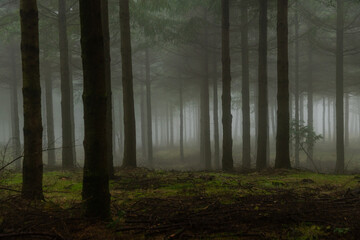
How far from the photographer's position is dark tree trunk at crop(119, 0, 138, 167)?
414 inches

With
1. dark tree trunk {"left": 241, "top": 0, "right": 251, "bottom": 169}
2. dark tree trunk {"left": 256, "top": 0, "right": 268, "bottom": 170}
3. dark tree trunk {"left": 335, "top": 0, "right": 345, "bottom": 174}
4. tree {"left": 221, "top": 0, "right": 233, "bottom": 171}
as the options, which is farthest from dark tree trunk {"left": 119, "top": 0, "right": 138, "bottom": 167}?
dark tree trunk {"left": 335, "top": 0, "right": 345, "bottom": 174}

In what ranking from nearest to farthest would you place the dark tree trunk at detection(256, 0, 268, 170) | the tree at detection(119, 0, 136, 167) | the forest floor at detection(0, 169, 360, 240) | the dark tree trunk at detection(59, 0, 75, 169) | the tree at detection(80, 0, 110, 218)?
the forest floor at detection(0, 169, 360, 240) < the tree at detection(80, 0, 110, 218) < the tree at detection(119, 0, 136, 167) < the dark tree trunk at detection(256, 0, 268, 170) < the dark tree trunk at detection(59, 0, 75, 169)

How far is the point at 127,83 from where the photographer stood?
10.9 m

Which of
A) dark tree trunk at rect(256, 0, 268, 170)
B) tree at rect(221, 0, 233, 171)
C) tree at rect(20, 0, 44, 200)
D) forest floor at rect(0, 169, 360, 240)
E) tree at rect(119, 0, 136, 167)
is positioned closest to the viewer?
forest floor at rect(0, 169, 360, 240)

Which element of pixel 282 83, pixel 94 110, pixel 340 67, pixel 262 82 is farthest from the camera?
pixel 340 67

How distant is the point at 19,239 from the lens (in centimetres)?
337

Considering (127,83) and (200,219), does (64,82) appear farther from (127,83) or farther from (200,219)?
(200,219)

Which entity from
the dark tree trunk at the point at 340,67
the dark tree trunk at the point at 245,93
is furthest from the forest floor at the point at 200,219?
the dark tree trunk at the point at 340,67

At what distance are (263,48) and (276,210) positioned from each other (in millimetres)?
9338

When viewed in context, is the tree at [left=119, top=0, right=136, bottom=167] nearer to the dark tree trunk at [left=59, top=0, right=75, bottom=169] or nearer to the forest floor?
the dark tree trunk at [left=59, top=0, right=75, bottom=169]

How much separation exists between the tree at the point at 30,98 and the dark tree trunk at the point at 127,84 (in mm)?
5218

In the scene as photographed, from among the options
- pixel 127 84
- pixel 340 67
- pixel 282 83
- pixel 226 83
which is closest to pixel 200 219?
pixel 282 83

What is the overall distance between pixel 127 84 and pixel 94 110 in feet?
23.3

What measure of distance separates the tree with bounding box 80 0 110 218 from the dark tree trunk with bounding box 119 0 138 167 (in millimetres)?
6880
